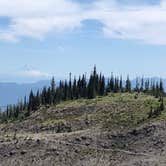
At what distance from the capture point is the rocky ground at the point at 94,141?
9781 centimetres

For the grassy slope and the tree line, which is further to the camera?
the tree line

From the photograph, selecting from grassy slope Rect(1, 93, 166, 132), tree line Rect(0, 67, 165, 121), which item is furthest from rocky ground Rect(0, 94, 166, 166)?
tree line Rect(0, 67, 165, 121)

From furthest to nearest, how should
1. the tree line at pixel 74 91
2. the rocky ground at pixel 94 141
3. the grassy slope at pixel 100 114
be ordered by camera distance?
the tree line at pixel 74 91 < the grassy slope at pixel 100 114 < the rocky ground at pixel 94 141

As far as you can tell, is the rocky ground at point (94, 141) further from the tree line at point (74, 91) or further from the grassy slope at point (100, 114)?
the tree line at point (74, 91)

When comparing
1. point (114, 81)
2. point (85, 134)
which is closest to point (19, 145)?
point (85, 134)

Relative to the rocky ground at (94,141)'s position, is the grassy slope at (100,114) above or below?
above

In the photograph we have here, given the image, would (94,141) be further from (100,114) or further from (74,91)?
(74,91)

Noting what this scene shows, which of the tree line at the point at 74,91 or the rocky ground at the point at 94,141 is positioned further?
the tree line at the point at 74,91

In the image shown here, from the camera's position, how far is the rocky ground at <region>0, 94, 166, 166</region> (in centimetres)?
9781

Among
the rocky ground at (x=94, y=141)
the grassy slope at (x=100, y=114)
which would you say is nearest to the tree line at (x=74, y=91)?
the grassy slope at (x=100, y=114)

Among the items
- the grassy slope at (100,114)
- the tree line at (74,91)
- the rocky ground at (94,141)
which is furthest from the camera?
the tree line at (74,91)

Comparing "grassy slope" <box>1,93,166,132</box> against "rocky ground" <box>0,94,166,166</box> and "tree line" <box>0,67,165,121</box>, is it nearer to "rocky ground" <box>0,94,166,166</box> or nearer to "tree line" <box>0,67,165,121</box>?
"rocky ground" <box>0,94,166,166</box>

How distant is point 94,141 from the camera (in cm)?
10625

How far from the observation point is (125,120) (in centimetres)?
11806
